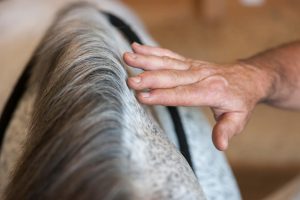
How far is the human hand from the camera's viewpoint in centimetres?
52

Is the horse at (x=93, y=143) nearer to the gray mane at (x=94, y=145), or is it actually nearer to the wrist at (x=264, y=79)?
the gray mane at (x=94, y=145)

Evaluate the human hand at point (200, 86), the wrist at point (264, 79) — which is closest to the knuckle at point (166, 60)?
the human hand at point (200, 86)

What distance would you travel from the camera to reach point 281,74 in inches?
26.7

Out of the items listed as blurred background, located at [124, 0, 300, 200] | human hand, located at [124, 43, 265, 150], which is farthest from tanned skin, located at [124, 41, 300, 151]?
blurred background, located at [124, 0, 300, 200]

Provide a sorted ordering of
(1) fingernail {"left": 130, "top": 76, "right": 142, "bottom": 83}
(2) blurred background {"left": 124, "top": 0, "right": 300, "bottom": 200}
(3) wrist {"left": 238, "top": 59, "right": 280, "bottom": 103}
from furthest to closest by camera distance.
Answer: (2) blurred background {"left": 124, "top": 0, "right": 300, "bottom": 200}, (3) wrist {"left": 238, "top": 59, "right": 280, "bottom": 103}, (1) fingernail {"left": 130, "top": 76, "right": 142, "bottom": 83}

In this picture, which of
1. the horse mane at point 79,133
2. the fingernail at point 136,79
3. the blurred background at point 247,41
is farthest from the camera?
the blurred background at point 247,41

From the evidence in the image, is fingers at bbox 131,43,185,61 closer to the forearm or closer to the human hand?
the human hand

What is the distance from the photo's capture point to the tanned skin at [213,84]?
519 mm

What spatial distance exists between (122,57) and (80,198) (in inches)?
9.9

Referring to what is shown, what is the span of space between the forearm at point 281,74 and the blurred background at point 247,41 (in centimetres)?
69

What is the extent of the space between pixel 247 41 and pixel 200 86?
4.93ft

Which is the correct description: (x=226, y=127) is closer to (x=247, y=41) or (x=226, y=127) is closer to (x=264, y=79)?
(x=264, y=79)

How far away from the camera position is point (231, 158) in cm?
147

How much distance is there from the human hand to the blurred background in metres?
0.82
